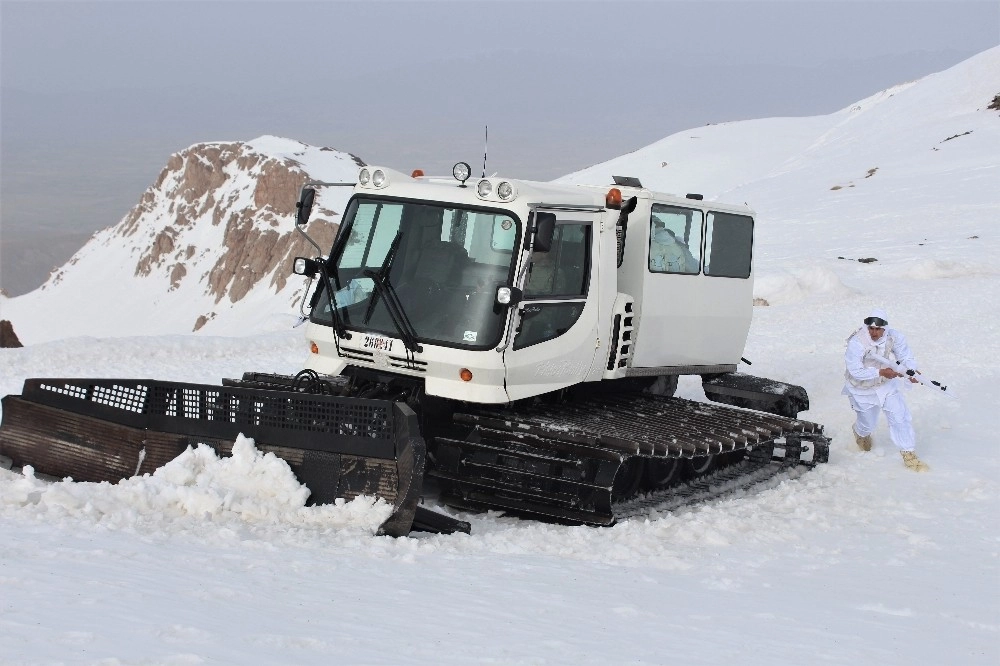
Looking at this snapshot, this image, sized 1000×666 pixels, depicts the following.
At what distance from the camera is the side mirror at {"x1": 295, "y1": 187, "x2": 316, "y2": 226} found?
9.37m

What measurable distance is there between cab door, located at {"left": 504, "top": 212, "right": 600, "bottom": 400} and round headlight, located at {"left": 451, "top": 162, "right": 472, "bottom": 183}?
0.85 m

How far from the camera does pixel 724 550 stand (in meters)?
8.45

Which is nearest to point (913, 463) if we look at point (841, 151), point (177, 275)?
point (841, 151)

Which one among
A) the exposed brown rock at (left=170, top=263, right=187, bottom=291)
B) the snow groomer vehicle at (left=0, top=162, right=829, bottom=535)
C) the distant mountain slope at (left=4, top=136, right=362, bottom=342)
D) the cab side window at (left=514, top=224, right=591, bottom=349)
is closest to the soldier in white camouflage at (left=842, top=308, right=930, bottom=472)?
the snow groomer vehicle at (left=0, top=162, right=829, bottom=535)

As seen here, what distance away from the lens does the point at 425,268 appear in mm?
9406

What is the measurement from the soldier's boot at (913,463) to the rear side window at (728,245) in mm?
2379

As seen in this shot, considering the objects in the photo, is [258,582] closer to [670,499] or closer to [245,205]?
[670,499]

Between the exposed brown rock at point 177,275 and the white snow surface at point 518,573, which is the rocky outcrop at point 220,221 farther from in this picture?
the white snow surface at point 518,573

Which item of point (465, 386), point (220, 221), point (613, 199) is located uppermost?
point (220, 221)

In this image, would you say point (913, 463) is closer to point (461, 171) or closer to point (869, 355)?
point (869, 355)

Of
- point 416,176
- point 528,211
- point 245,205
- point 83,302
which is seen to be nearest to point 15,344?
point 416,176

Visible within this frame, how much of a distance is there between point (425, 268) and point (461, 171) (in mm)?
886

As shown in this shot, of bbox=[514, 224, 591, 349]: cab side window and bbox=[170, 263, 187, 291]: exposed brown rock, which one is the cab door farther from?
bbox=[170, 263, 187, 291]: exposed brown rock

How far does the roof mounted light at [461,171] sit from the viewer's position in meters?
9.65
